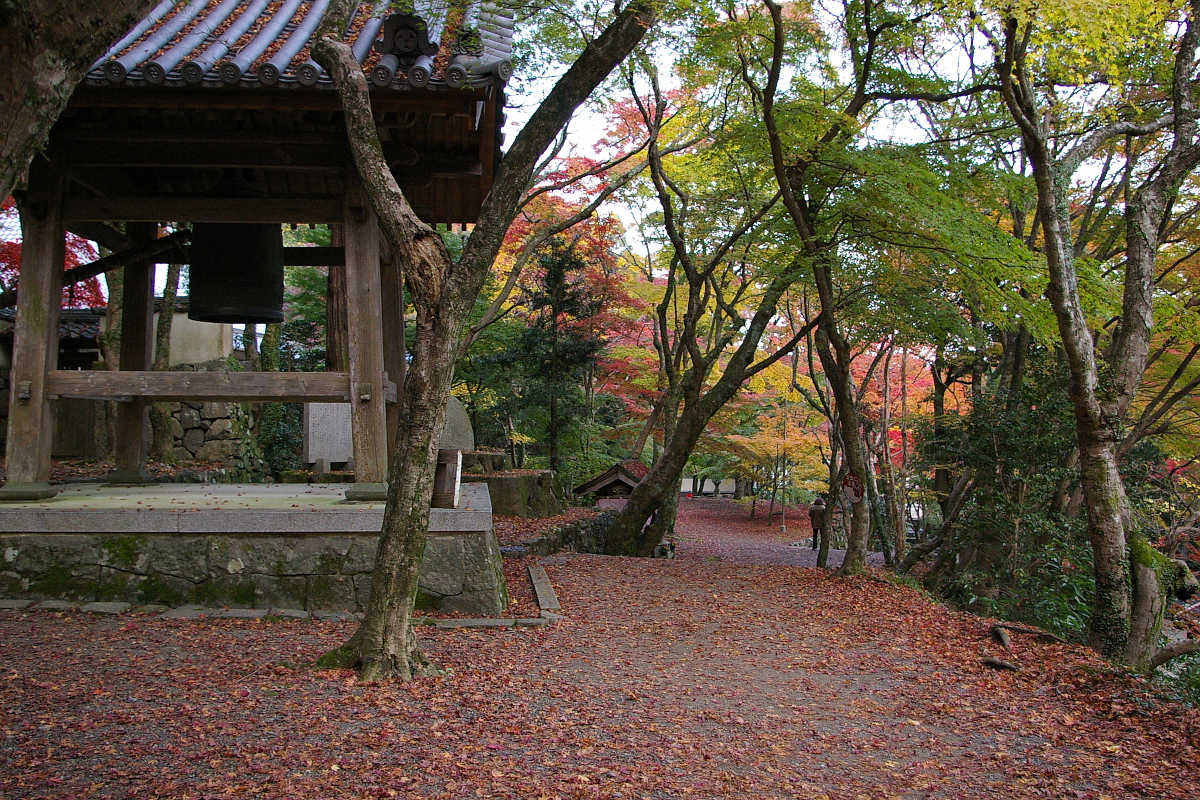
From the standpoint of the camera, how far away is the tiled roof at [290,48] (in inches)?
217

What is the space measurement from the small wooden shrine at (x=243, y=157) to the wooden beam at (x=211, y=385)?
1 centimetres

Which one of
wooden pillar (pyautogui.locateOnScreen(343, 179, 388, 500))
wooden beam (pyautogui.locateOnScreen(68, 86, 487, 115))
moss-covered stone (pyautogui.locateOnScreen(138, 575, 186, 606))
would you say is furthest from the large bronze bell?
moss-covered stone (pyautogui.locateOnScreen(138, 575, 186, 606))

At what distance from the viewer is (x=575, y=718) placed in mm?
4348

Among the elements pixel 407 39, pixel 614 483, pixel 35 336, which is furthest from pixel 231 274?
pixel 614 483

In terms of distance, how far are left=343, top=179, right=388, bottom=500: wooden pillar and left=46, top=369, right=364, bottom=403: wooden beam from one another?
0.52ft

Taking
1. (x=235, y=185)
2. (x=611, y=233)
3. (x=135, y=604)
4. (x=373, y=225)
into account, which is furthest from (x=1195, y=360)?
(x=135, y=604)

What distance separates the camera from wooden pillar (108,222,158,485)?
791 cm

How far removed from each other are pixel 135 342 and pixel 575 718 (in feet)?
20.1

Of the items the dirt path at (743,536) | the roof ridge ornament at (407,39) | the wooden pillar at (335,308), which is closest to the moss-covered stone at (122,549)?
the roof ridge ornament at (407,39)

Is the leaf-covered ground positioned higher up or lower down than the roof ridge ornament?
lower down

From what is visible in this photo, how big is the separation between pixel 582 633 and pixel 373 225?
3665 millimetres

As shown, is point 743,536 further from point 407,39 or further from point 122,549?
point 407,39

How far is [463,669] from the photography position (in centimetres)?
490

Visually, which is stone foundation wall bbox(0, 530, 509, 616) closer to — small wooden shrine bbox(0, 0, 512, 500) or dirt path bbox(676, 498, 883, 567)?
small wooden shrine bbox(0, 0, 512, 500)
